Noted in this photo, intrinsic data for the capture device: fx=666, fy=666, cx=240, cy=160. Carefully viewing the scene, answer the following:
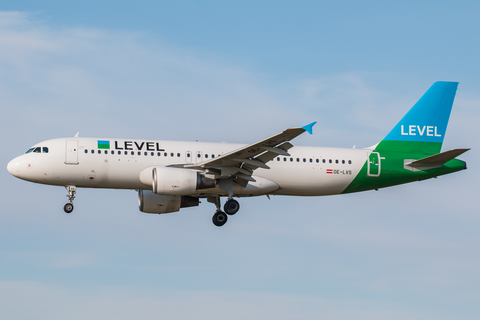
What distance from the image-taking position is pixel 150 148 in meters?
33.0

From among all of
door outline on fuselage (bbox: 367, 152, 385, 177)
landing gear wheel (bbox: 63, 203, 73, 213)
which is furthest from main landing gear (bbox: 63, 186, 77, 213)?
door outline on fuselage (bbox: 367, 152, 385, 177)

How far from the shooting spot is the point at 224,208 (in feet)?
112

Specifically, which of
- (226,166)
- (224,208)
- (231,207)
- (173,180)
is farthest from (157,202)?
(226,166)

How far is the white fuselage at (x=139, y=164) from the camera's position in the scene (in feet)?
106

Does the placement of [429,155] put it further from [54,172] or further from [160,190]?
[54,172]

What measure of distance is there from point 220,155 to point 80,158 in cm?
682

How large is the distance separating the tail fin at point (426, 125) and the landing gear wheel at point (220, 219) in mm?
9266

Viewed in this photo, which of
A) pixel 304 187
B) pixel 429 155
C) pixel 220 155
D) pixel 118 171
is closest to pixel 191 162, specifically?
pixel 220 155

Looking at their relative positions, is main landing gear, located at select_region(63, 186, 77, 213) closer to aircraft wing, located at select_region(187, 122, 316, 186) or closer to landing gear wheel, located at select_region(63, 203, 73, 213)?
landing gear wheel, located at select_region(63, 203, 73, 213)

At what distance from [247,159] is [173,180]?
143 inches

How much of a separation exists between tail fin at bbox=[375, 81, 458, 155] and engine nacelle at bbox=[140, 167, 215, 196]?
10623 millimetres

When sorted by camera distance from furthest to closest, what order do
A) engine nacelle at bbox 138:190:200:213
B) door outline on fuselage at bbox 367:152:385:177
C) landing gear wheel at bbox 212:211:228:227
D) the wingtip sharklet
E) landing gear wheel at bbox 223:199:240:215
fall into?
engine nacelle at bbox 138:190:200:213 < door outline on fuselage at bbox 367:152:385:177 < landing gear wheel at bbox 212:211:228:227 < landing gear wheel at bbox 223:199:240:215 < the wingtip sharklet

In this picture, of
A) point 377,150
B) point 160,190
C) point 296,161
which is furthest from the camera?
point 377,150

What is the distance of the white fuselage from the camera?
106 feet
